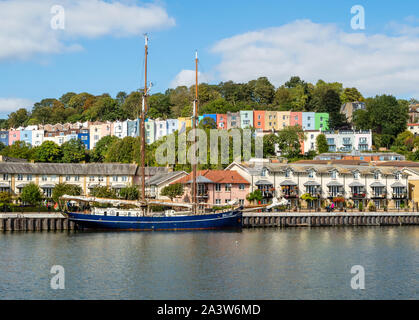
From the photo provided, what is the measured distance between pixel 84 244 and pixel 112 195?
25.1 meters

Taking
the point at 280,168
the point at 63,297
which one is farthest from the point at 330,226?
the point at 63,297

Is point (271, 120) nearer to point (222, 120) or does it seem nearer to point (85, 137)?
point (222, 120)

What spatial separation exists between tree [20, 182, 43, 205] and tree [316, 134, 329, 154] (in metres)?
67.5

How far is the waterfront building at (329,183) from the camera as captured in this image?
85.7m

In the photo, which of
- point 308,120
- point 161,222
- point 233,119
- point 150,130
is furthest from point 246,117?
point 161,222

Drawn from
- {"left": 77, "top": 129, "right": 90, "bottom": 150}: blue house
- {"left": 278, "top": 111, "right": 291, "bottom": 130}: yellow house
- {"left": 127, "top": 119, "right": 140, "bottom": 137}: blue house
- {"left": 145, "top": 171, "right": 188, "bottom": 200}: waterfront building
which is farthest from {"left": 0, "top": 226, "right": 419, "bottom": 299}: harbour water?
{"left": 77, "top": 129, "right": 90, "bottom": 150}: blue house

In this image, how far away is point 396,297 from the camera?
36906 millimetres

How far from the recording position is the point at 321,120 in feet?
493

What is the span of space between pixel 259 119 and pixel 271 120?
332 centimetres

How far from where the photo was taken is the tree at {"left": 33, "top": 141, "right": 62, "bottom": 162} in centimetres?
13019

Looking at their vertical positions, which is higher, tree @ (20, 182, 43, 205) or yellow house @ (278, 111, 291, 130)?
yellow house @ (278, 111, 291, 130)

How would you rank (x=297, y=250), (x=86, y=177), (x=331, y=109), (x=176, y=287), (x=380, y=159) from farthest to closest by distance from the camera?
(x=331, y=109), (x=380, y=159), (x=86, y=177), (x=297, y=250), (x=176, y=287)

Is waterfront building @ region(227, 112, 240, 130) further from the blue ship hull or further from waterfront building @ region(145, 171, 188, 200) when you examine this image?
the blue ship hull
